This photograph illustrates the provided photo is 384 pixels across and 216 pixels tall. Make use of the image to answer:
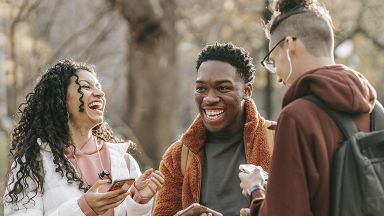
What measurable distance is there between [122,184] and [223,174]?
78cm

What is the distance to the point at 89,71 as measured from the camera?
6.10 metres

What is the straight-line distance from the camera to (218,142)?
6.00 m

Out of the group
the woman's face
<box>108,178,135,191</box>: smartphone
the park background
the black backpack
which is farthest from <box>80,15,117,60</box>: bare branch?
the black backpack

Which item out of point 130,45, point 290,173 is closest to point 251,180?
point 290,173

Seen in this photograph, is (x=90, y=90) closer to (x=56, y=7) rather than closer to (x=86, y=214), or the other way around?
(x=86, y=214)

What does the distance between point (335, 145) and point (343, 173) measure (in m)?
0.14

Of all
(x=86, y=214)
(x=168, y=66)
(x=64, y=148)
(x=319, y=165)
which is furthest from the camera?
(x=168, y=66)

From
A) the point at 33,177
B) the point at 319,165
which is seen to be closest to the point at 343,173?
the point at 319,165

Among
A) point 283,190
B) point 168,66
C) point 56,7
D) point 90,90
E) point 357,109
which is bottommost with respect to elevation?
point 283,190

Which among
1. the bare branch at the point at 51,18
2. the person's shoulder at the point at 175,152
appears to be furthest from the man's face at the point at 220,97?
the bare branch at the point at 51,18

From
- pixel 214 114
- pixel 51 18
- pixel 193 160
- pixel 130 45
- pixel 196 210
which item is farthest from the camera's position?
pixel 51 18

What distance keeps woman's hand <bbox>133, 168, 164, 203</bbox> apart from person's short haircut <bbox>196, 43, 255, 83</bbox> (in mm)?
922

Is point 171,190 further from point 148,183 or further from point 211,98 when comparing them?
point 211,98

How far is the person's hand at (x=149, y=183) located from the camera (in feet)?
18.4
